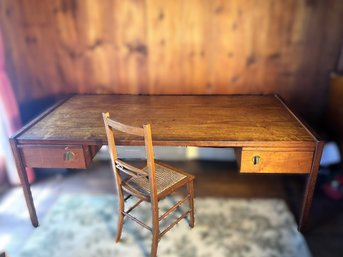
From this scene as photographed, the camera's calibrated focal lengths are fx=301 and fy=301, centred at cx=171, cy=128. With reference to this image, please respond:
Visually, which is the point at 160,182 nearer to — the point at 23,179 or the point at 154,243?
the point at 154,243

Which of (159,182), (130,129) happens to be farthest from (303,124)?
(130,129)

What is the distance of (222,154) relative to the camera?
8.31ft

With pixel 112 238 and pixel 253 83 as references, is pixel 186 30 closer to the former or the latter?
pixel 253 83

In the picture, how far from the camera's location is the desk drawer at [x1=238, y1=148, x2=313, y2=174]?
1.62 metres

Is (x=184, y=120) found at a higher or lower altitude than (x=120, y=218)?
higher

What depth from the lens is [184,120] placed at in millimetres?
1855

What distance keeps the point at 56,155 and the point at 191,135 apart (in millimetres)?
776

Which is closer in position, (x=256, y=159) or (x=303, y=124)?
(x=256, y=159)

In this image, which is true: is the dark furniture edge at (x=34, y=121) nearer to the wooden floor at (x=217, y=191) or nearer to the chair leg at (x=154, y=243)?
the wooden floor at (x=217, y=191)

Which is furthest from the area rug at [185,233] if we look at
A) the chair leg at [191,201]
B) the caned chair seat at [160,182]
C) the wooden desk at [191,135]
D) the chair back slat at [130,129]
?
the chair back slat at [130,129]

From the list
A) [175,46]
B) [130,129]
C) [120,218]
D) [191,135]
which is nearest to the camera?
[130,129]

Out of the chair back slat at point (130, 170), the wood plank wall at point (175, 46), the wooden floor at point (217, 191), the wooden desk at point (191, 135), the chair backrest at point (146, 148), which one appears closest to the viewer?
the chair backrest at point (146, 148)

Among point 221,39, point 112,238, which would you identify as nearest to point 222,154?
point 221,39

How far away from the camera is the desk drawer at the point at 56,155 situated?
5.55 ft
